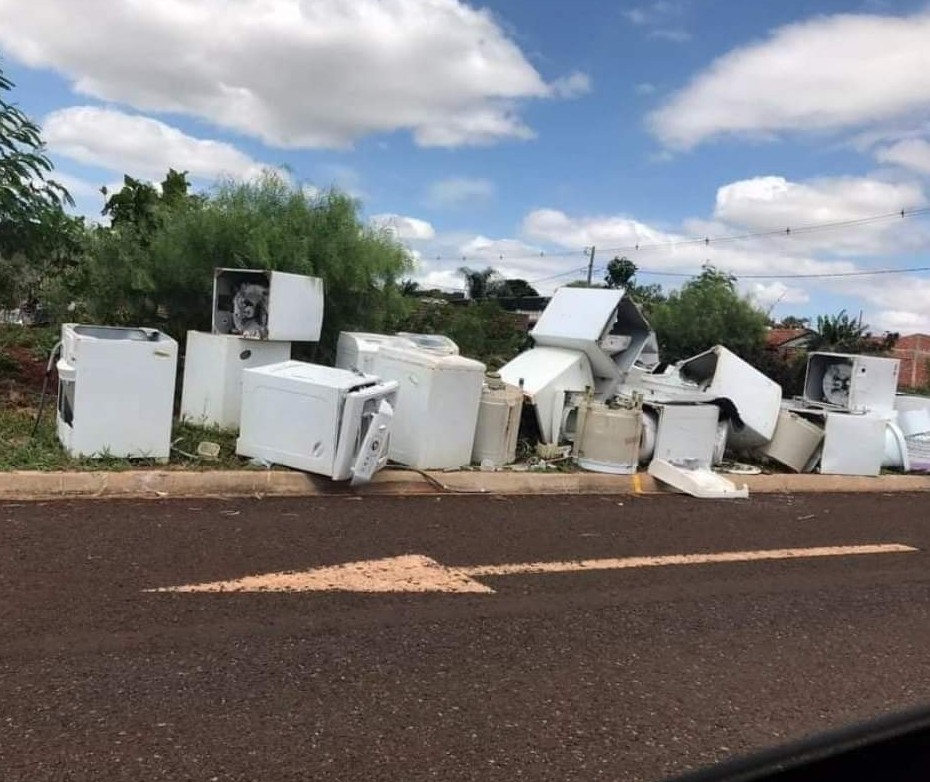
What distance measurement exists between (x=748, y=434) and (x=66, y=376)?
8.08 m

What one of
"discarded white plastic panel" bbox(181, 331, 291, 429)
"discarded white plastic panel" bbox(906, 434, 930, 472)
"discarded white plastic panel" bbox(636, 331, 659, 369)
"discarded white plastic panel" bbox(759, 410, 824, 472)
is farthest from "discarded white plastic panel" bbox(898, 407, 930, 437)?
"discarded white plastic panel" bbox(181, 331, 291, 429)

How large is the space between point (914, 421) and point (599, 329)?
5.61m

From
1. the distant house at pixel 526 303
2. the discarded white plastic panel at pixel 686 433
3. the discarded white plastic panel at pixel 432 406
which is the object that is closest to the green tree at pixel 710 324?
the discarded white plastic panel at pixel 686 433

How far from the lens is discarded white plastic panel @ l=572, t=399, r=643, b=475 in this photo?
940 centimetres

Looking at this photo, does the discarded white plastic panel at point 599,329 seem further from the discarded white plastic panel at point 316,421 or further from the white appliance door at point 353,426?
the white appliance door at point 353,426

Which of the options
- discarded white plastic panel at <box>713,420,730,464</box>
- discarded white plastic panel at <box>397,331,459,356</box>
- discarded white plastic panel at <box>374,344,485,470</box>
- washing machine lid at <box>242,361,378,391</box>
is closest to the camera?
washing machine lid at <box>242,361,378,391</box>

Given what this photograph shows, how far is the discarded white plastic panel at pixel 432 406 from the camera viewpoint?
27.2 feet

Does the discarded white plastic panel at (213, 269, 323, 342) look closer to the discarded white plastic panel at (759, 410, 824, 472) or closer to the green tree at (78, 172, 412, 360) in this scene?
the green tree at (78, 172, 412, 360)

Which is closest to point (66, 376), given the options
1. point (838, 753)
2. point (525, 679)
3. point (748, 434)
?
point (525, 679)

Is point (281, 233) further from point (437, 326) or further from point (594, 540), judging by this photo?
point (437, 326)

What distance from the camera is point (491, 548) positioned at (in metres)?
6.03

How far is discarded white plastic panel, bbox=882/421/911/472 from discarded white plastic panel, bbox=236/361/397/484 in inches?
316

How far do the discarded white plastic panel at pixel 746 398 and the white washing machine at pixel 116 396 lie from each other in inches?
268

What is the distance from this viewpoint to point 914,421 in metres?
12.7
